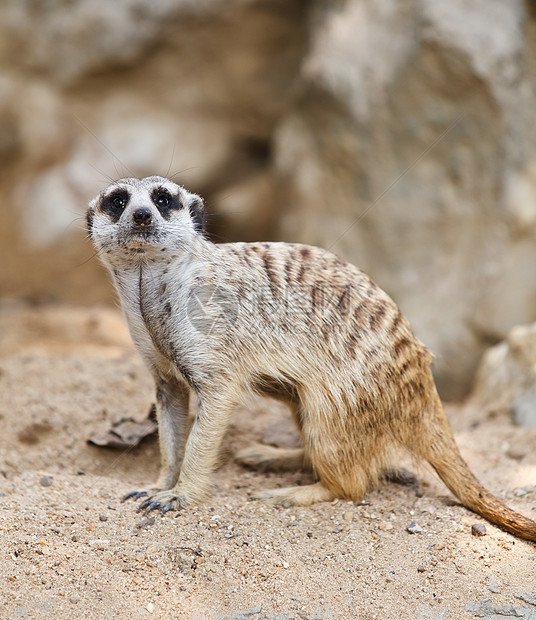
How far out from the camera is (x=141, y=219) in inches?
96.0

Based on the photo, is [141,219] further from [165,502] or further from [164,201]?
[165,502]

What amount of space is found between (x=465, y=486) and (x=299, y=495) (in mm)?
633

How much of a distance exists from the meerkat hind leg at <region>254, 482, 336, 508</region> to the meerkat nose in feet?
3.81

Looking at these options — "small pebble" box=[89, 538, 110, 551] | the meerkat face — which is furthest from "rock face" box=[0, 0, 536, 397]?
"small pebble" box=[89, 538, 110, 551]

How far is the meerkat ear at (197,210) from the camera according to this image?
2.72 m

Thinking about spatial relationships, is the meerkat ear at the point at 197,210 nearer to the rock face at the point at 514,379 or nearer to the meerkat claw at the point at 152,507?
the meerkat claw at the point at 152,507

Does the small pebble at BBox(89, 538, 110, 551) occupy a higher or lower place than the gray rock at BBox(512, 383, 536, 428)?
lower

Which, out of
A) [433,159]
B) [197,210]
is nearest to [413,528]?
[197,210]

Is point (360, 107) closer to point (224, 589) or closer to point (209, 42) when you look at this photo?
point (209, 42)

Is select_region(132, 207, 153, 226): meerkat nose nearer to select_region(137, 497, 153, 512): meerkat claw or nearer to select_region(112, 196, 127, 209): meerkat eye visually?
select_region(112, 196, 127, 209): meerkat eye

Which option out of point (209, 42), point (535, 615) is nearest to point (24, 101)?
point (209, 42)

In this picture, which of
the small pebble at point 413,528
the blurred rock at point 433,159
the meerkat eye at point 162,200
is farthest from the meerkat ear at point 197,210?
the blurred rock at point 433,159

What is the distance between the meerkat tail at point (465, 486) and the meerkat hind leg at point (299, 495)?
1.36 ft

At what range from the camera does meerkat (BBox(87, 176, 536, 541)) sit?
2586 millimetres
